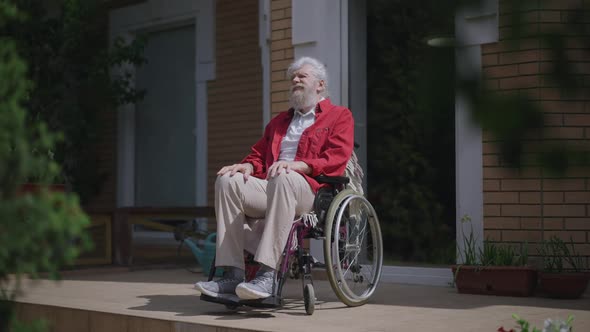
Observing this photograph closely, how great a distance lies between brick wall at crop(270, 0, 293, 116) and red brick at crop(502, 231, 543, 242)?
67.1 inches

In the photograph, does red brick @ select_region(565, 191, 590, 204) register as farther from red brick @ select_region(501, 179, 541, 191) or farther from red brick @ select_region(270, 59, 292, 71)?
red brick @ select_region(501, 179, 541, 191)

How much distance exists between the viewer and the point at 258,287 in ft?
10.3

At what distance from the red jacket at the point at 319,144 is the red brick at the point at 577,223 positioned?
1.30 m

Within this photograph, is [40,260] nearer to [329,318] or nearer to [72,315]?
[329,318]

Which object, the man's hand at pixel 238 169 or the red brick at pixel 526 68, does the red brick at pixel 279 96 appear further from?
the red brick at pixel 526 68

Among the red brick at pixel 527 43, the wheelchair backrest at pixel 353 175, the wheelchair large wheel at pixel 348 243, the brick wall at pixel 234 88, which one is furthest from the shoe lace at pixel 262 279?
the brick wall at pixel 234 88

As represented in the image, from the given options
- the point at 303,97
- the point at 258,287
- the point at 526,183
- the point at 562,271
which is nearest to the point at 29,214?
the point at 526,183

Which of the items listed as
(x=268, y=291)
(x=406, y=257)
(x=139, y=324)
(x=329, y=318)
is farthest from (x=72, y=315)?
(x=406, y=257)

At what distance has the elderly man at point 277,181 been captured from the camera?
322 centimetres

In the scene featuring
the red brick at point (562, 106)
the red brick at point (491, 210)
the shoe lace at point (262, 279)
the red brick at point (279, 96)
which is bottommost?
the shoe lace at point (262, 279)

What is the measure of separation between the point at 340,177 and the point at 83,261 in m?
3.08

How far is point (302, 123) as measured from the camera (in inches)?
148

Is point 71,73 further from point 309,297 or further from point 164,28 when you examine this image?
point 309,297

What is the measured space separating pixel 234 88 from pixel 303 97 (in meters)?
3.12
